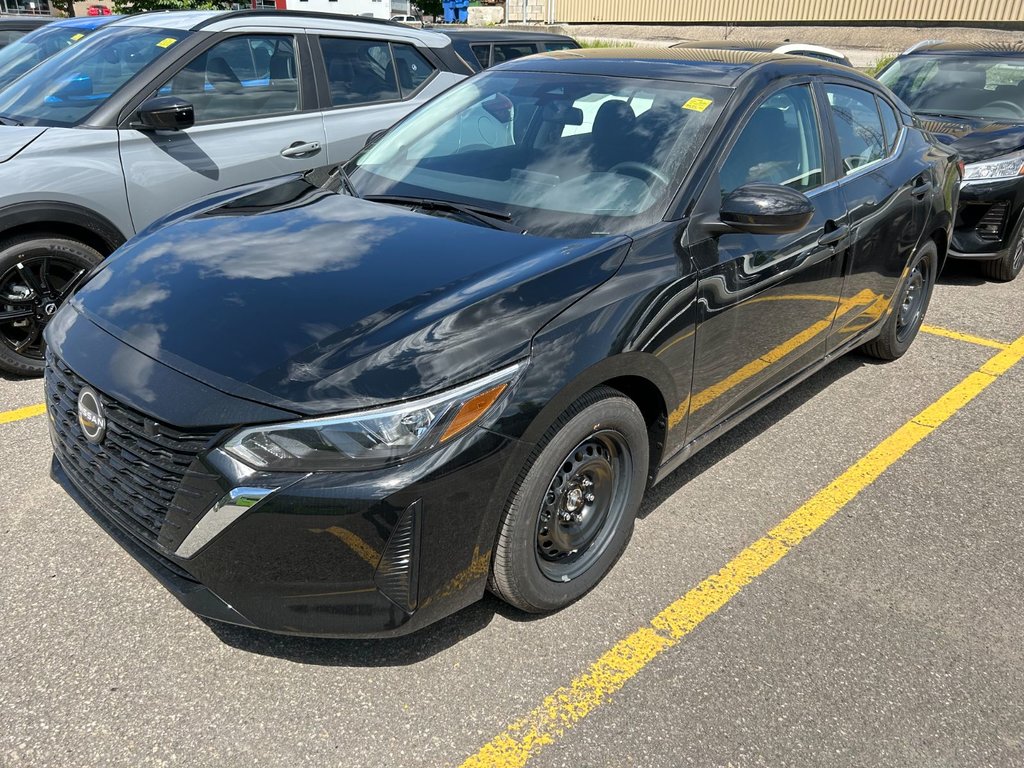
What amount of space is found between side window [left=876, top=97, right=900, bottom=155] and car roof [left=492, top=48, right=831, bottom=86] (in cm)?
55

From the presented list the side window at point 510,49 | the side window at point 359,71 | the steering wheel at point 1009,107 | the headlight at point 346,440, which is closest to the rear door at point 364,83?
the side window at point 359,71

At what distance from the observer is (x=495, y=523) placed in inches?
90.7

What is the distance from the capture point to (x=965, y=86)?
7215 mm

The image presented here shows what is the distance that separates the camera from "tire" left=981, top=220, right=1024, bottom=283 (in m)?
6.32

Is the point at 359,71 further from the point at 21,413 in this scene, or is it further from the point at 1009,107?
→ the point at 1009,107

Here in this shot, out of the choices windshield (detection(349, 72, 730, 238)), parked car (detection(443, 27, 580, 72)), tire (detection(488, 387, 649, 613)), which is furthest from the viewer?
parked car (detection(443, 27, 580, 72))

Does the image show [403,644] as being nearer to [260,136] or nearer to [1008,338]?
[260,136]

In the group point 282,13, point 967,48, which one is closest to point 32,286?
point 282,13

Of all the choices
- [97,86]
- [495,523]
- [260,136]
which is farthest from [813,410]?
[97,86]

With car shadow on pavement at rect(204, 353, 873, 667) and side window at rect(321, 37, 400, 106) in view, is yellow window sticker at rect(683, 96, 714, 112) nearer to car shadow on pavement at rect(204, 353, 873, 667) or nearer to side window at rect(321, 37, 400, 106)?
car shadow on pavement at rect(204, 353, 873, 667)

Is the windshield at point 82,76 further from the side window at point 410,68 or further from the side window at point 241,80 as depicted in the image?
the side window at point 410,68

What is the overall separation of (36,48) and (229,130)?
1.88 metres

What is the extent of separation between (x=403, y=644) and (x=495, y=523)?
610 millimetres

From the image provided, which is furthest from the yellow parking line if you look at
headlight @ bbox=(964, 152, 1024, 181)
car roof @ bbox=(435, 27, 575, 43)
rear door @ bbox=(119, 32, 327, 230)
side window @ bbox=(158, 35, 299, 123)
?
car roof @ bbox=(435, 27, 575, 43)
